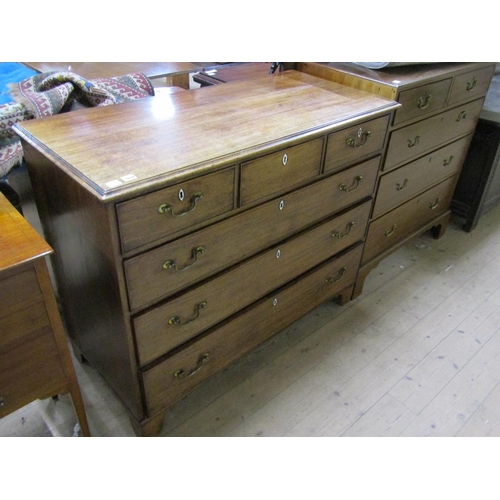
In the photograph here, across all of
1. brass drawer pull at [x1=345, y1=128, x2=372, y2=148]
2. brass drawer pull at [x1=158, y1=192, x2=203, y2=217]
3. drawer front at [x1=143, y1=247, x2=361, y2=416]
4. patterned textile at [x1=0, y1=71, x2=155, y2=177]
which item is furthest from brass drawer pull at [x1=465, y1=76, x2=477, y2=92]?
brass drawer pull at [x1=158, y1=192, x2=203, y2=217]

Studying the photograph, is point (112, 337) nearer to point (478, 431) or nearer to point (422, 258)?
point (478, 431)

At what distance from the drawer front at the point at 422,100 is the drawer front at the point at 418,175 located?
220 millimetres

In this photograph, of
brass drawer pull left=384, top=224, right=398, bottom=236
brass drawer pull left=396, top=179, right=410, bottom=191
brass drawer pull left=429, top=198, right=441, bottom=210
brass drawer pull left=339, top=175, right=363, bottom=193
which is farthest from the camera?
brass drawer pull left=429, top=198, right=441, bottom=210

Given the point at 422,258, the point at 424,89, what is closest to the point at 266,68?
the point at 424,89

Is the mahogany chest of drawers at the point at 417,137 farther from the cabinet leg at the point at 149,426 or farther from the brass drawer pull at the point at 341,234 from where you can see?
the cabinet leg at the point at 149,426

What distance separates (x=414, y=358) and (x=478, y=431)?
0.34m

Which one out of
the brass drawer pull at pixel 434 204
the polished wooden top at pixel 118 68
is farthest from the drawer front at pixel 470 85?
the polished wooden top at pixel 118 68

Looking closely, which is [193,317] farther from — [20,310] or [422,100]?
[422,100]

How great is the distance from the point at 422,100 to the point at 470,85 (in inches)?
16.1

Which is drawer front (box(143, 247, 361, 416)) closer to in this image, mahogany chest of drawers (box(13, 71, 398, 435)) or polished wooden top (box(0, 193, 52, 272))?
mahogany chest of drawers (box(13, 71, 398, 435))

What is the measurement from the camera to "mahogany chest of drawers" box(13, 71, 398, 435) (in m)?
1.03

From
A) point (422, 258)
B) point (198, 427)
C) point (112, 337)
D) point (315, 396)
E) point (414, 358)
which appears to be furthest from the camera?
point (422, 258)

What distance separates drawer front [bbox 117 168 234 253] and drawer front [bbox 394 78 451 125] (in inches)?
32.8

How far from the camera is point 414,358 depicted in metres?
1.76
